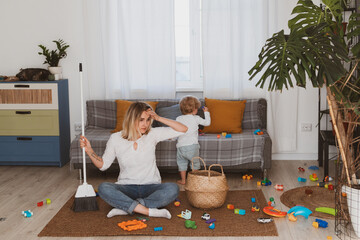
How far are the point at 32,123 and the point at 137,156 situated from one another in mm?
1930

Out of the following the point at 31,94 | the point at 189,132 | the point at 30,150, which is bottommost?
the point at 30,150

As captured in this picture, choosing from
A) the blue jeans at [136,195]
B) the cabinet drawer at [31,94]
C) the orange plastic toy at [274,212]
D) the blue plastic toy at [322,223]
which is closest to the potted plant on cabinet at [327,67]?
the blue plastic toy at [322,223]

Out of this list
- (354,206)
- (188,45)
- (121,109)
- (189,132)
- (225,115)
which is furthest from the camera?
(188,45)

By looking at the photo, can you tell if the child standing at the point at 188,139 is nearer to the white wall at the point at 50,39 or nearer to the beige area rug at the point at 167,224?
the beige area rug at the point at 167,224

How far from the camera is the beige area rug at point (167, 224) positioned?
3.22 m

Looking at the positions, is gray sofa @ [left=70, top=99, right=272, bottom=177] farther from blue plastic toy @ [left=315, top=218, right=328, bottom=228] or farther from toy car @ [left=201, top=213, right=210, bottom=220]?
blue plastic toy @ [left=315, top=218, right=328, bottom=228]

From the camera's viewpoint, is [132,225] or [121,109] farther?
[121,109]

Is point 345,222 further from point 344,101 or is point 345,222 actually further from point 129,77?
point 129,77

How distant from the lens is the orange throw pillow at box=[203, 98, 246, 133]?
16.0 ft

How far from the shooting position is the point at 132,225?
3307 millimetres

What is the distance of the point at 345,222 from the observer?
3.30m

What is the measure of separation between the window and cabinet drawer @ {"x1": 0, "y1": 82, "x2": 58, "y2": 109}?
53.0 inches

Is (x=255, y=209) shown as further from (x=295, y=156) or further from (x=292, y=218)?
(x=295, y=156)

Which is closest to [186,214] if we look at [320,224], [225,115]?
[320,224]
